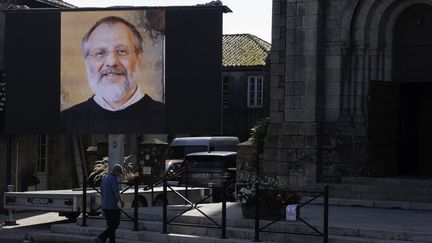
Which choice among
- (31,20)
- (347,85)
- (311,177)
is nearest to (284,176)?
(311,177)

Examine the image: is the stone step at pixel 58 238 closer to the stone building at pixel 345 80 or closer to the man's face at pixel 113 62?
the stone building at pixel 345 80

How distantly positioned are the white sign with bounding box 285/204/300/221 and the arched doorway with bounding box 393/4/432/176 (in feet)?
20.3

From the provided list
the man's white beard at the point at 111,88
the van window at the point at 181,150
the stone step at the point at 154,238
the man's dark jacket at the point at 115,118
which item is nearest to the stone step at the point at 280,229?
the stone step at the point at 154,238

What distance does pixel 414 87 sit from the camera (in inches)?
827

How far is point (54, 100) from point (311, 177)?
7.18m

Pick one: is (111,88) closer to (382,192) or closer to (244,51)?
(382,192)

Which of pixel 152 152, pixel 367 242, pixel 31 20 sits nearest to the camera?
pixel 367 242

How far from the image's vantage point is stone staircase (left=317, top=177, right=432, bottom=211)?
18017mm

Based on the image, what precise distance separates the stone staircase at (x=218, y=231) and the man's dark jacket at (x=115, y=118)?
13.1ft

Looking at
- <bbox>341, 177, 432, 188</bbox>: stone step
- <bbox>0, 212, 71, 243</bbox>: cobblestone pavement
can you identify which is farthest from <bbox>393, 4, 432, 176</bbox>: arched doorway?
<bbox>0, 212, 71, 243</bbox>: cobblestone pavement

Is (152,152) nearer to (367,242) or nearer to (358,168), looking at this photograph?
(358,168)

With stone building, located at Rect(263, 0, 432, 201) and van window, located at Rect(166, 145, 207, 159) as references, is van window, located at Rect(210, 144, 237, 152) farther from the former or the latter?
stone building, located at Rect(263, 0, 432, 201)

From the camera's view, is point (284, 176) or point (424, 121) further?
point (424, 121)

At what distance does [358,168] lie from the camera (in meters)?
19.5
